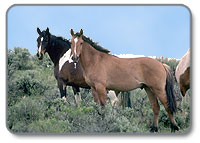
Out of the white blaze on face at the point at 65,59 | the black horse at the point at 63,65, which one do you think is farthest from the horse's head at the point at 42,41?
the white blaze on face at the point at 65,59

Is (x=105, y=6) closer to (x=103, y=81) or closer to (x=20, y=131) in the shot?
(x=103, y=81)

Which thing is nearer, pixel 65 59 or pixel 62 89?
pixel 62 89

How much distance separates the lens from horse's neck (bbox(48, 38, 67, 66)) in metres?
6.12

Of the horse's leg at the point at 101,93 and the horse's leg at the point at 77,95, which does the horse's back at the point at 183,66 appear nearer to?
the horse's leg at the point at 101,93

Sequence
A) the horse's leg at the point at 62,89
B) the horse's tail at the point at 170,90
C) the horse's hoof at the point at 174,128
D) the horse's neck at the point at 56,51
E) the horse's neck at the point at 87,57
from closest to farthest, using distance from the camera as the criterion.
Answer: the horse's hoof at the point at 174,128 < the horse's tail at the point at 170,90 < the horse's neck at the point at 87,57 < the horse's leg at the point at 62,89 < the horse's neck at the point at 56,51

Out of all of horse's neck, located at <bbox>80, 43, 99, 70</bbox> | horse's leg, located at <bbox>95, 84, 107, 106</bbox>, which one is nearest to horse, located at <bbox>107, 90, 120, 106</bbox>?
horse's leg, located at <bbox>95, 84, 107, 106</bbox>

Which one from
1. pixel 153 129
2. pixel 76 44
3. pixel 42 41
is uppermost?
pixel 42 41

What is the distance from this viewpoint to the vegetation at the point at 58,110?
5.17m

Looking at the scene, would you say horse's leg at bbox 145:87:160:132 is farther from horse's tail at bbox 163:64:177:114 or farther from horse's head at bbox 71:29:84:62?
horse's head at bbox 71:29:84:62

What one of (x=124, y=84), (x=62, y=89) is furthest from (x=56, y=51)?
(x=124, y=84)

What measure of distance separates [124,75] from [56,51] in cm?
144

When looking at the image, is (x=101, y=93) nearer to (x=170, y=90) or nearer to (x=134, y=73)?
(x=134, y=73)

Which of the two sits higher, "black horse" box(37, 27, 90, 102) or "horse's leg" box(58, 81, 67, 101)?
"black horse" box(37, 27, 90, 102)

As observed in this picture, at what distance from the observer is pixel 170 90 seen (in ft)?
17.6
